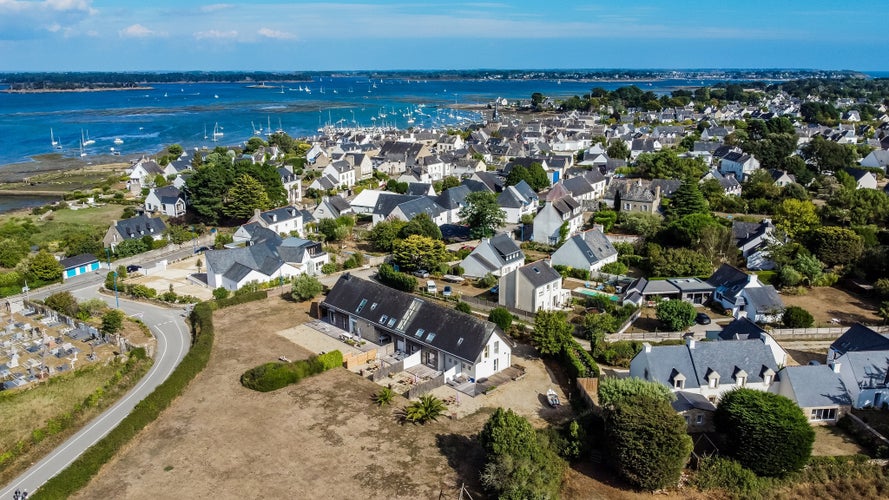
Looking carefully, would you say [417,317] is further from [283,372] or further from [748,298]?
[748,298]

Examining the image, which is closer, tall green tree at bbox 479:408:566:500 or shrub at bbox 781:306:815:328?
tall green tree at bbox 479:408:566:500

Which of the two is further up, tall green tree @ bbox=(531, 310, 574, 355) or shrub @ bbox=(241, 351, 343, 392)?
tall green tree @ bbox=(531, 310, 574, 355)

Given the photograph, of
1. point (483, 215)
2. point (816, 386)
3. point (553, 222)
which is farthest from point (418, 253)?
point (816, 386)

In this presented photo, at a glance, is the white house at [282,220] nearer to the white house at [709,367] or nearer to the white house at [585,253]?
the white house at [585,253]

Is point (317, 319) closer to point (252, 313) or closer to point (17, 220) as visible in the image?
point (252, 313)

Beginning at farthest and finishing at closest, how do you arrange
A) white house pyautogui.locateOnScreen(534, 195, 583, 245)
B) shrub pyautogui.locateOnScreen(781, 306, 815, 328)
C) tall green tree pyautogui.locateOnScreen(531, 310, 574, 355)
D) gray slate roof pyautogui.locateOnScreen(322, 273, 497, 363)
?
white house pyautogui.locateOnScreen(534, 195, 583, 245)
shrub pyautogui.locateOnScreen(781, 306, 815, 328)
tall green tree pyautogui.locateOnScreen(531, 310, 574, 355)
gray slate roof pyautogui.locateOnScreen(322, 273, 497, 363)

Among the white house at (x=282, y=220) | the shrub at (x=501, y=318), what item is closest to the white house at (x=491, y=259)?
the shrub at (x=501, y=318)

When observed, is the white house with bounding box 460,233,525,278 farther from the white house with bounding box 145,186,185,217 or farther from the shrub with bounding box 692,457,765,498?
the white house with bounding box 145,186,185,217

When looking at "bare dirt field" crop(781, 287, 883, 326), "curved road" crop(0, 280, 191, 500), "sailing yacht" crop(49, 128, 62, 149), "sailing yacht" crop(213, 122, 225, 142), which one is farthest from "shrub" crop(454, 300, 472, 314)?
"sailing yacht" crop(49, 128, 62, 149)
